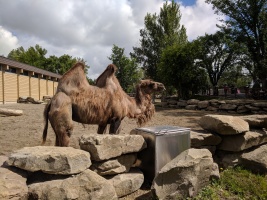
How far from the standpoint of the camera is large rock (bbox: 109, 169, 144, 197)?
132 inches

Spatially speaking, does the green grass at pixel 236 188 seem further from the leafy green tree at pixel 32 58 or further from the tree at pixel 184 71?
the leafy green tree at pixel 32 58

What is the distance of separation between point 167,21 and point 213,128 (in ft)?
103

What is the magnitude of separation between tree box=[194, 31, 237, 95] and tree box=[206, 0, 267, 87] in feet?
3.49

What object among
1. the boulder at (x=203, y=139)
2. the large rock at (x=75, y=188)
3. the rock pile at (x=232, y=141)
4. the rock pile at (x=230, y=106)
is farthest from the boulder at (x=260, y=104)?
the large rock at (x=75, y=188)

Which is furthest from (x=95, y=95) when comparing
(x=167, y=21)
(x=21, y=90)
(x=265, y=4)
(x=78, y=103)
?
(x=167, y=21)

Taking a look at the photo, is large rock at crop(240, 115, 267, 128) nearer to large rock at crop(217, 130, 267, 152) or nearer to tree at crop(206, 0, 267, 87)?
large rock at crop(217, 130, 267, 152)

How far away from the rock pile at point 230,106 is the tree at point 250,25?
569 cm

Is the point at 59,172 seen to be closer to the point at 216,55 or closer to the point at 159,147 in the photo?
the point at 159,147

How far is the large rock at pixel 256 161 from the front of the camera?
435cm

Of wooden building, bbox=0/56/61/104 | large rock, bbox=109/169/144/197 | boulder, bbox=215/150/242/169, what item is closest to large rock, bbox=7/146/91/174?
large rock, bbox=109/169/144/197

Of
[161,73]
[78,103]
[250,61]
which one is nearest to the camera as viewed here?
[78,103]

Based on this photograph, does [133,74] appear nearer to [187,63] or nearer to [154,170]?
[187,63]

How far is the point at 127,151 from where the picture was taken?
3.47 m

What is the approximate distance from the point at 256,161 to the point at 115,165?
2534mm
